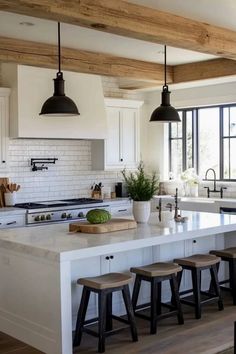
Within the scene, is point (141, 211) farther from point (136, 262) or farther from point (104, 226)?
point (104, 226)

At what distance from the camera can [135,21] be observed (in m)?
4.48

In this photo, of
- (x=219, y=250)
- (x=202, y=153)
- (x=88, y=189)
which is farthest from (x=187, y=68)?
(x=219, y=250)

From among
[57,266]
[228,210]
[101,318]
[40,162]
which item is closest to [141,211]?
[101,318]

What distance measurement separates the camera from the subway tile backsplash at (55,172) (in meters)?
7.16

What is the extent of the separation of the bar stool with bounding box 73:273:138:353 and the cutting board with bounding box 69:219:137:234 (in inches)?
16.1

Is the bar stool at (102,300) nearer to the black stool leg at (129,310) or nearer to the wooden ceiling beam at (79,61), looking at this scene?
the black stool leg at (129,310)

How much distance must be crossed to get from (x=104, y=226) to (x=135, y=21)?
1.80 meters

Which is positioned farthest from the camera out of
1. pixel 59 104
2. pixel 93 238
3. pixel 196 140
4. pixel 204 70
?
pixel 196 140

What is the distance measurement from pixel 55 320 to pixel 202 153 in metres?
5.16

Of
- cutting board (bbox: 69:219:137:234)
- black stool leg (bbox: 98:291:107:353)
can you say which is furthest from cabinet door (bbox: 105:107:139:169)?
black stool leg (bbox: 98:291:107:353)

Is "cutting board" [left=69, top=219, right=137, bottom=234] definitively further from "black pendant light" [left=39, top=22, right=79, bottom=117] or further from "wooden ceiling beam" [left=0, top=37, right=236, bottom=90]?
"wooden ceiling beam" [left=0, top=37, right=236, bottom=90]

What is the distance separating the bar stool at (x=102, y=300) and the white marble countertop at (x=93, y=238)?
0.27m

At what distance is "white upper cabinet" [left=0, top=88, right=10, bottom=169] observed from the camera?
6.60m

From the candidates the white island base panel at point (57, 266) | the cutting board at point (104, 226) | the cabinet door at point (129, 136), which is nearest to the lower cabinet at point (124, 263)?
the white island base panel at point (57, 266)
